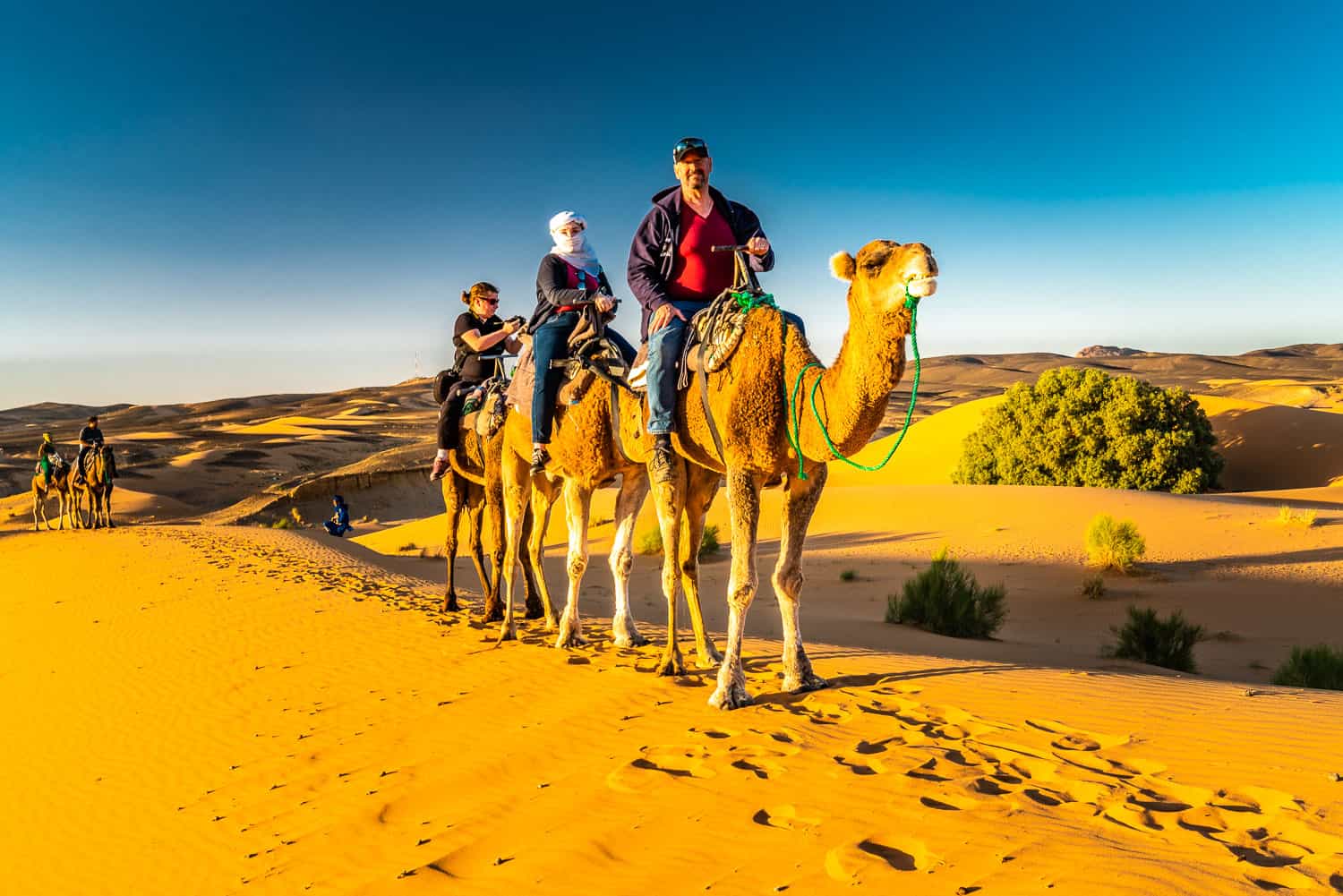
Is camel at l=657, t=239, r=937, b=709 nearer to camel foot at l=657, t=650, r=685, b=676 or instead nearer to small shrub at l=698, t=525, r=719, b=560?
camel foot at l=657, t=650, r=685, b=676

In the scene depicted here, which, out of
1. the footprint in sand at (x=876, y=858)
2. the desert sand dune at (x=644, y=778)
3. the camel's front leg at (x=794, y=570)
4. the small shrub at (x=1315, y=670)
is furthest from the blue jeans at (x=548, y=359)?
the small shrub at (x=1315, y=670)

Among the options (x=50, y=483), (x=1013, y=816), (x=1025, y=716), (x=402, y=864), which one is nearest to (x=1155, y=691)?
(x=1025, y=716)

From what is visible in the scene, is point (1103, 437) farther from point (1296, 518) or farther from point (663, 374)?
point (663, 374)

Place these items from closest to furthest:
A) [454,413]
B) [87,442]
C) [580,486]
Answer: [580,486]
[454,413]
[87,442]

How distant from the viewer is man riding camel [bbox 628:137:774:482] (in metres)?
5.96

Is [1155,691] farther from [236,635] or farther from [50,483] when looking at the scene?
[50,483]

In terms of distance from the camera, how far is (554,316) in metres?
7.60

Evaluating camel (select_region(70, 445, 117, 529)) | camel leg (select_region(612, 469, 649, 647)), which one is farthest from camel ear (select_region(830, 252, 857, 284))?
camel (select_region(70, 445, 117, 529))

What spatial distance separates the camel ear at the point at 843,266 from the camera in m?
4.75

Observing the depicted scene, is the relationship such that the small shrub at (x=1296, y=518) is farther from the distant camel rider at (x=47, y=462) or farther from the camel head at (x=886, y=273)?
the distant camel rider at (x=47, y=462)

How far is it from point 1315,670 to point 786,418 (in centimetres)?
705

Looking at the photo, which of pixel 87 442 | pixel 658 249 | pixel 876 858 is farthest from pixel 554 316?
pixel 87 442

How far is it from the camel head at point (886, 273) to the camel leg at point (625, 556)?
11.4 ft

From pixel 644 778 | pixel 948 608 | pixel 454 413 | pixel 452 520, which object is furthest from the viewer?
pixel 948 608
